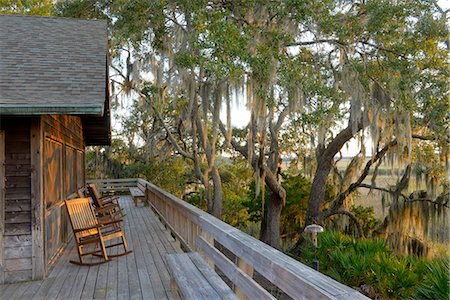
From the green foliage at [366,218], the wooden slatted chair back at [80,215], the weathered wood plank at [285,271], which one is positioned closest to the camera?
the weathered wood plank at [285,271]

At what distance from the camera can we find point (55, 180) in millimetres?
5020

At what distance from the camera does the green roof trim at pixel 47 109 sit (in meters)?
3.37

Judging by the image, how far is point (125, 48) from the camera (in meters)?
11.4

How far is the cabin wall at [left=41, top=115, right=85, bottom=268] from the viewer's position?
4.32 meters

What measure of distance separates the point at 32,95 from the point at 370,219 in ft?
41.2

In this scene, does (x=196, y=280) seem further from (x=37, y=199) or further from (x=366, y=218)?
(x=366, y=218)

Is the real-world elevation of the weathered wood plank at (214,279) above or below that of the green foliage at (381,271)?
above

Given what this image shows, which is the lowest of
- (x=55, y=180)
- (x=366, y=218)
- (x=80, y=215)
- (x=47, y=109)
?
(x=366, y=218)

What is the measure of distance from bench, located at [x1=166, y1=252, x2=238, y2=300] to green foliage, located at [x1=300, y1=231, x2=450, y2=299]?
2.63 m

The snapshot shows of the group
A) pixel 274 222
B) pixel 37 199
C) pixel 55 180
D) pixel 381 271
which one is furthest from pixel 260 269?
pixel 274 222

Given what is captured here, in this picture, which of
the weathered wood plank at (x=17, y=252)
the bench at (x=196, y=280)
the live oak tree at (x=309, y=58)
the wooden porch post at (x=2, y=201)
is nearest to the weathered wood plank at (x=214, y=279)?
the bench at (x=196, y=280)

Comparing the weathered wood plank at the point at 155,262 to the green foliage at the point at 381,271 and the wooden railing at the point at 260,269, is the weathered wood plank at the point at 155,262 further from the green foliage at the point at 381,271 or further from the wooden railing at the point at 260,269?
the green foliage at the point at 381,271

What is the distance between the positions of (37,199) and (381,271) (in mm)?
4648

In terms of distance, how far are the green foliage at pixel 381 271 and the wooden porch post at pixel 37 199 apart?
423 centimetres
